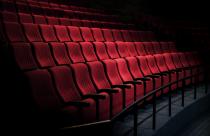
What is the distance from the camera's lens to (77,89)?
0.48 meters

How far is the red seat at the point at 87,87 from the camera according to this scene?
46 centimetres

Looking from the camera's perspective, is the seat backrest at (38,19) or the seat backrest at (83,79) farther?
the seat backrest at (38,19)

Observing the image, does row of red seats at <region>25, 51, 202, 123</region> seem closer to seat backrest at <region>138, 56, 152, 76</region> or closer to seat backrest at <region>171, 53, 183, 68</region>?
seat backrest at <region>138, 56, 152, 76</region>

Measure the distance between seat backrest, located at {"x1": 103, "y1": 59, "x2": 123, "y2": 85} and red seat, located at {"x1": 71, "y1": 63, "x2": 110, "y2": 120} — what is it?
0.07m

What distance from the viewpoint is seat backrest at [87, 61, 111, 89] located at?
53cm

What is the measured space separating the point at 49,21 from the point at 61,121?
567 millimetres

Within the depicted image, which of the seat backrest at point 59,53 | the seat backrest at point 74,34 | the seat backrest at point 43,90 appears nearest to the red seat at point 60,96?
the seat backrest at point 43,90

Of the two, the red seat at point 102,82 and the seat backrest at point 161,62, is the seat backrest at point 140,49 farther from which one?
the red seat at point 102,82

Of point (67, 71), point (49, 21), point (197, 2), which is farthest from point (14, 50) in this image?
point (197, 2)

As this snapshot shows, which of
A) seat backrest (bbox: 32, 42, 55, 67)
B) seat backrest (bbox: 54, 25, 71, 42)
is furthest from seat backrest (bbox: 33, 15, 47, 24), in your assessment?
seat backrest (bbox: 32, 42, 55, 67)

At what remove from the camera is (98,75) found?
551 mm

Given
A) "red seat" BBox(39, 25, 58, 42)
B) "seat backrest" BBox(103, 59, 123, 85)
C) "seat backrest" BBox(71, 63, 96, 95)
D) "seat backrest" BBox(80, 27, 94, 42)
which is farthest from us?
Result: "seat backrest" BBox(80, 27, 94, 42)

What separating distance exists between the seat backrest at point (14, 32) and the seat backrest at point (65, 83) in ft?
0.71

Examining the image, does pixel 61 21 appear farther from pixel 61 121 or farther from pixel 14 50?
pixel 61 121
